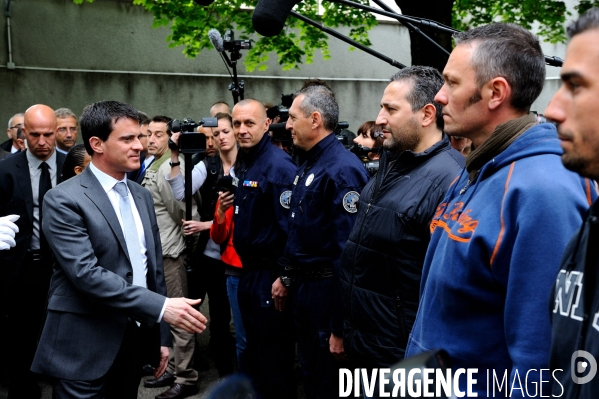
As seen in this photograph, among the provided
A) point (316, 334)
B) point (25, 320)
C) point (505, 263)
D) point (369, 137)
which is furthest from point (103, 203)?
point (369, 137)

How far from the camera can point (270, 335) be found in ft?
16.8

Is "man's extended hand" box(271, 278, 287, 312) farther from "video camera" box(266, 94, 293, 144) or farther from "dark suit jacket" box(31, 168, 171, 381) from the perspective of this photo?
"video camera" box(266, 94, 293, 144)

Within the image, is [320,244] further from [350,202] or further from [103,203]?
[103,203]

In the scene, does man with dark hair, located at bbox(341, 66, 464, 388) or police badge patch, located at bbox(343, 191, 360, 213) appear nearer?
man with dark hair, located at bbox(341, 66, 464, 388)

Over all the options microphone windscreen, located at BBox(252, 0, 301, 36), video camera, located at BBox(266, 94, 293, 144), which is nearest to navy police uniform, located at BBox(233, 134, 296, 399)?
video camera, located at BBox(266, 94, 293, 144)

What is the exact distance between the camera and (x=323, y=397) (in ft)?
15.0

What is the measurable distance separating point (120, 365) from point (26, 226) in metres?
2.37

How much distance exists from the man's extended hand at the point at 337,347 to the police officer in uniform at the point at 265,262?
96 cm

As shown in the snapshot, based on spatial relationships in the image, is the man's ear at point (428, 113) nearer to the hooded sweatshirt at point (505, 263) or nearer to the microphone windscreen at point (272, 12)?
the microphone windscreen at point (272, 12)

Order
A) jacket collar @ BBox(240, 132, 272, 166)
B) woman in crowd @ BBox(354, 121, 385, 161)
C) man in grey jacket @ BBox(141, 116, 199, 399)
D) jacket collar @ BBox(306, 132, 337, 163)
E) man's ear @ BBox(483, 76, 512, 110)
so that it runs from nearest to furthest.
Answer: man's ear @ BBox(483, 76, 512, 110)
jacket collar @ BBox(306, 132, 337, 163)
jacket collar @ BBox(240, 132, 272, 166)
man in grey jacket @ BBox(141, 116, 199, 399)
woman in crowd @ BBox(354, 121, 385, 161)

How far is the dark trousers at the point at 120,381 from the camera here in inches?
138

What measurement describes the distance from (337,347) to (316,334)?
0.46 metres

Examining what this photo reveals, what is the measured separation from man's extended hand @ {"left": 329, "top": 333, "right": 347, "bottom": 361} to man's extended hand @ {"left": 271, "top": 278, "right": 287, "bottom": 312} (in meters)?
0.79

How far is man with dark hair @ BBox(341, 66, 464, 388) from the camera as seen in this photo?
10.5 ft
